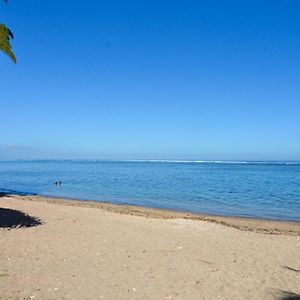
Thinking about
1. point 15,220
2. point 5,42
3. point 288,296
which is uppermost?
point 5,42

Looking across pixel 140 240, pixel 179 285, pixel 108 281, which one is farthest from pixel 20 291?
pixel 140 240

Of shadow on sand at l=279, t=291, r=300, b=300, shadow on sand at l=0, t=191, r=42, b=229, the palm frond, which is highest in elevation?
the palm frond

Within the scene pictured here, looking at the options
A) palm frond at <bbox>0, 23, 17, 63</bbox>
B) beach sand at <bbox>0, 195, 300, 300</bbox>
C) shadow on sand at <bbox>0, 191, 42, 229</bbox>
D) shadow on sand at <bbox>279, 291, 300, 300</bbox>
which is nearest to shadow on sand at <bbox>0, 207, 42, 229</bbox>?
shadow on sand at <bbox>0, 191, 42, 229</bbox>

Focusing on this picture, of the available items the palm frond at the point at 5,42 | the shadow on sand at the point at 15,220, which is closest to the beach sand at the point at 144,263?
the shadow on sand at the point at 15,220

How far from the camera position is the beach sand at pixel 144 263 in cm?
775

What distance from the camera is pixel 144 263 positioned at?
9.70m

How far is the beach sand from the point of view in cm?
775

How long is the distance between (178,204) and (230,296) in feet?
A: 62.5

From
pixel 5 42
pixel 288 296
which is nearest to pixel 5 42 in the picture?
pixel 5 42

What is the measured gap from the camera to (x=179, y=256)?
34.2ft

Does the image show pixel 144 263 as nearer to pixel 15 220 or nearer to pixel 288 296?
pixel 288 296

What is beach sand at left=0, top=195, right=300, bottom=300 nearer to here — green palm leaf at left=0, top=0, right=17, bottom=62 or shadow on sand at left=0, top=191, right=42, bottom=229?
shadow on sand at left=0, top=191, right=42, bottom=229

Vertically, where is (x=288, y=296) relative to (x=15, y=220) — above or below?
below

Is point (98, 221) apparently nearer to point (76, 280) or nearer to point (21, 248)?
point (21, 248)
